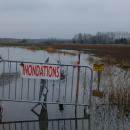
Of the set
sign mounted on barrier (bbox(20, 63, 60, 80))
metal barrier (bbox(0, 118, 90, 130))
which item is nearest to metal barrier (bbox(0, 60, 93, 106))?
sign mounted on barrier (bbox(20, 63, 60, 80))

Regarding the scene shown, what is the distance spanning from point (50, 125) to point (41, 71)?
1875mm

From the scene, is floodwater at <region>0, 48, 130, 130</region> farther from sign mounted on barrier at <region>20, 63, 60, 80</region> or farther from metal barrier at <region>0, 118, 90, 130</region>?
sign mounted on barrier at <region>20, 63, 60, 80</region>

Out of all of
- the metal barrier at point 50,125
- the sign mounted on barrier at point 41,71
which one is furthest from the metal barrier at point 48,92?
the metal barrier at point 50,125

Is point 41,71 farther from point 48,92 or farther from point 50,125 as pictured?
point 48,92

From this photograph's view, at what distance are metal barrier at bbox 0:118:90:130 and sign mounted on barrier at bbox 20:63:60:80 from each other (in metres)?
1.35

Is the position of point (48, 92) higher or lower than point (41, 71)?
lower

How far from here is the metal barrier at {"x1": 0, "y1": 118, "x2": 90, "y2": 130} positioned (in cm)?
1065

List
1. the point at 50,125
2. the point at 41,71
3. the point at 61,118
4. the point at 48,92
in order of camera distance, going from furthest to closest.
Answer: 1. the point at 48,92
2. the point at 41,71
3. the point at 61,118
4. the point at 50,125

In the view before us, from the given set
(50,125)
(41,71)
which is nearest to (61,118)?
(50,125)

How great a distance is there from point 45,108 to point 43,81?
30.8 inches

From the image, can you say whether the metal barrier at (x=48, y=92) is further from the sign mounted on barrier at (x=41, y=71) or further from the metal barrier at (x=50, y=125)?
the metal barrier at (x=50, y=125)

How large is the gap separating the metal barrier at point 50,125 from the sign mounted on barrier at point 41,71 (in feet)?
4.42

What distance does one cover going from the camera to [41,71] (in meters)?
12.4

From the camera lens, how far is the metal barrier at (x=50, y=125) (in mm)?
10648
